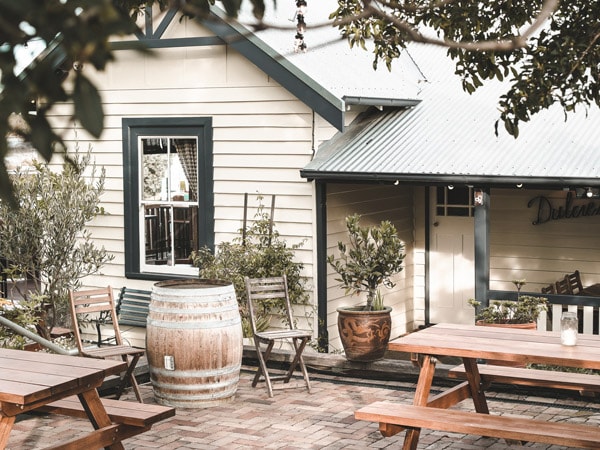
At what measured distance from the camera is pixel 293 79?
414 inches

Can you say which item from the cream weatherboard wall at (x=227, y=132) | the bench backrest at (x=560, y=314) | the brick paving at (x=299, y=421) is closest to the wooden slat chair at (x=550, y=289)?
the bench backrest at (x=560, y=314)

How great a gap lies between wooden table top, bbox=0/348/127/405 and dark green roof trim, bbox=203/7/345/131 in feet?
15.0

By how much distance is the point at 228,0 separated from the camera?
6.74 feet

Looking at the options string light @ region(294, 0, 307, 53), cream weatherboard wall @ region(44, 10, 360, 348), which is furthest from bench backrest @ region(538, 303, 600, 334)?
string light @ region(294, 0, 307, 53)

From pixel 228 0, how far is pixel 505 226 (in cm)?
1070

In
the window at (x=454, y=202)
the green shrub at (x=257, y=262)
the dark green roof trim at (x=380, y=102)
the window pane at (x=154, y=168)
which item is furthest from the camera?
the window at (x=454, y=202)

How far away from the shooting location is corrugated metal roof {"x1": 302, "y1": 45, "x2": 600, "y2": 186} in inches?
382

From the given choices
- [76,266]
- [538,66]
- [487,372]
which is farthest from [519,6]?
[76,266]

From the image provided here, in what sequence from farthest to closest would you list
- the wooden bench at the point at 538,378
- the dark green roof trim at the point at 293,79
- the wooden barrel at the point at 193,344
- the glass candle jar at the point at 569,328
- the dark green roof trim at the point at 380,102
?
the dark green roof trim at the point at 380,102 < the dark green roof trim at the point at 293,79 < the wooden barrel at the point at 193,344 < the wooden bench at the point at 538,378 < the glass candle jar at the point at 569,328

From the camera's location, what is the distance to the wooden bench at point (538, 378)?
702 centimetres

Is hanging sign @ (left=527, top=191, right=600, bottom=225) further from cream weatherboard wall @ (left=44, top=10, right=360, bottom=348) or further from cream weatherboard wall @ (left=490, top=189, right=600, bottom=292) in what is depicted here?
cream weatherboard wall @ (left=44, top=10, right=360, bottom=348)

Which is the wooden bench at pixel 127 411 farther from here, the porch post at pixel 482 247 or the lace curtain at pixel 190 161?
the lace curtain at pixel 190 161

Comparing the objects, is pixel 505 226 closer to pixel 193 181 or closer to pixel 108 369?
pixel 193 181

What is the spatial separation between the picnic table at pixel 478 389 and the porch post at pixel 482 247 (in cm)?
244
